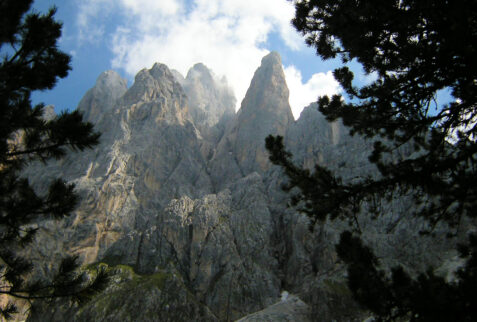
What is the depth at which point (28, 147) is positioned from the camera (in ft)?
24.7

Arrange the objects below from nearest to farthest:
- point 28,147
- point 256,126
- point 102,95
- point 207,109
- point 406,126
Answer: point 28,147
point 406,126
point 256,126
point 102,95
point 207,109

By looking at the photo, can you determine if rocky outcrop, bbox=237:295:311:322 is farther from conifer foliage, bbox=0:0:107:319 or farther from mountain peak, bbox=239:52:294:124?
mountain peak, bbox=239:52:294:124

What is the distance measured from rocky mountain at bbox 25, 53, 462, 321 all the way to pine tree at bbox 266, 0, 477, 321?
37156mm

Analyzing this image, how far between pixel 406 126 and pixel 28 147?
10.5 meters

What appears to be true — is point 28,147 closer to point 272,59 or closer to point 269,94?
point 269,94

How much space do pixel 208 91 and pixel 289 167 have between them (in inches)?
7710

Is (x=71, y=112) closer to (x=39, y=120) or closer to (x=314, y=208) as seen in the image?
(x=39, y=120)

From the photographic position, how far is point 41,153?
7.62 m

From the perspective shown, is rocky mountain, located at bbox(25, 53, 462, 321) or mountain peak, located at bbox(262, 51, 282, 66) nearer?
rocky mountain, located at bbox(25, 53, 462, 321)

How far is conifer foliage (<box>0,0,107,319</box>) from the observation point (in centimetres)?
710

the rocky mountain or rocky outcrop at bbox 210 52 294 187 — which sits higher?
rocky outcrop at bbox 210 52 294 187

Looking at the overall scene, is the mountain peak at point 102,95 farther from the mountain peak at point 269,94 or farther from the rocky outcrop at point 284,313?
the rocky outcrop at point 284,313

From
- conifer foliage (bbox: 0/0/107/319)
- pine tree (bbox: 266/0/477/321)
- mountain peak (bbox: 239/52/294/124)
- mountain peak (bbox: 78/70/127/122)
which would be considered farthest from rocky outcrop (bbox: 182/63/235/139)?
conifer foliage (bbox: 0/0/107/319)

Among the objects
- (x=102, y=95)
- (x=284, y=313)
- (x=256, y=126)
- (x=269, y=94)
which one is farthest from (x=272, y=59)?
(x=284, y=313)
